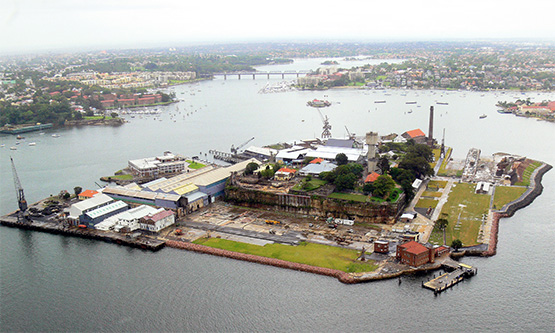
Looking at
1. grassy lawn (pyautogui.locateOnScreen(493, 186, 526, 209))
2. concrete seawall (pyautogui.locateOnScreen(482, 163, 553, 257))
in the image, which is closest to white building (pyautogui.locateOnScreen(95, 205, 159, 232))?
concrete seawall (pyautogui.locateOnScreen(482, 163, 553, 257))

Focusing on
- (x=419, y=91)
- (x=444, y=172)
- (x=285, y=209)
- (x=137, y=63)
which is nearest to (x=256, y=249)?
(x=285, y=209)

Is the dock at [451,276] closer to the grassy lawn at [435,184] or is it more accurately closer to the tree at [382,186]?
the tree at [382,186]

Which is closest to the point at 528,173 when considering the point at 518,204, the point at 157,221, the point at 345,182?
the point at 518,204

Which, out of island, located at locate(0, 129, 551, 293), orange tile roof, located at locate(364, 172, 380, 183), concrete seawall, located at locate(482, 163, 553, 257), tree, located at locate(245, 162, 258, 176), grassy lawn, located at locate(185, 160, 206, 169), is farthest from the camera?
grassy lawn, located at locate(185, 160, 206, 169)

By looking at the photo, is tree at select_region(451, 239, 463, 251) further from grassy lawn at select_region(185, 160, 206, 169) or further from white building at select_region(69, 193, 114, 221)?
grassy lawn at select_region(185, 160, 206, 169)

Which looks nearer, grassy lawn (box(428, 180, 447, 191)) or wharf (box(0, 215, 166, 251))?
wharf (box(0, 215, 166, 251))

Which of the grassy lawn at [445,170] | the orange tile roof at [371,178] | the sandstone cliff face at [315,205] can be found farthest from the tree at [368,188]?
the grassy lawn at [445,170]

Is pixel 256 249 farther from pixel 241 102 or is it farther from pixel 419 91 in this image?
pixel 419 91
